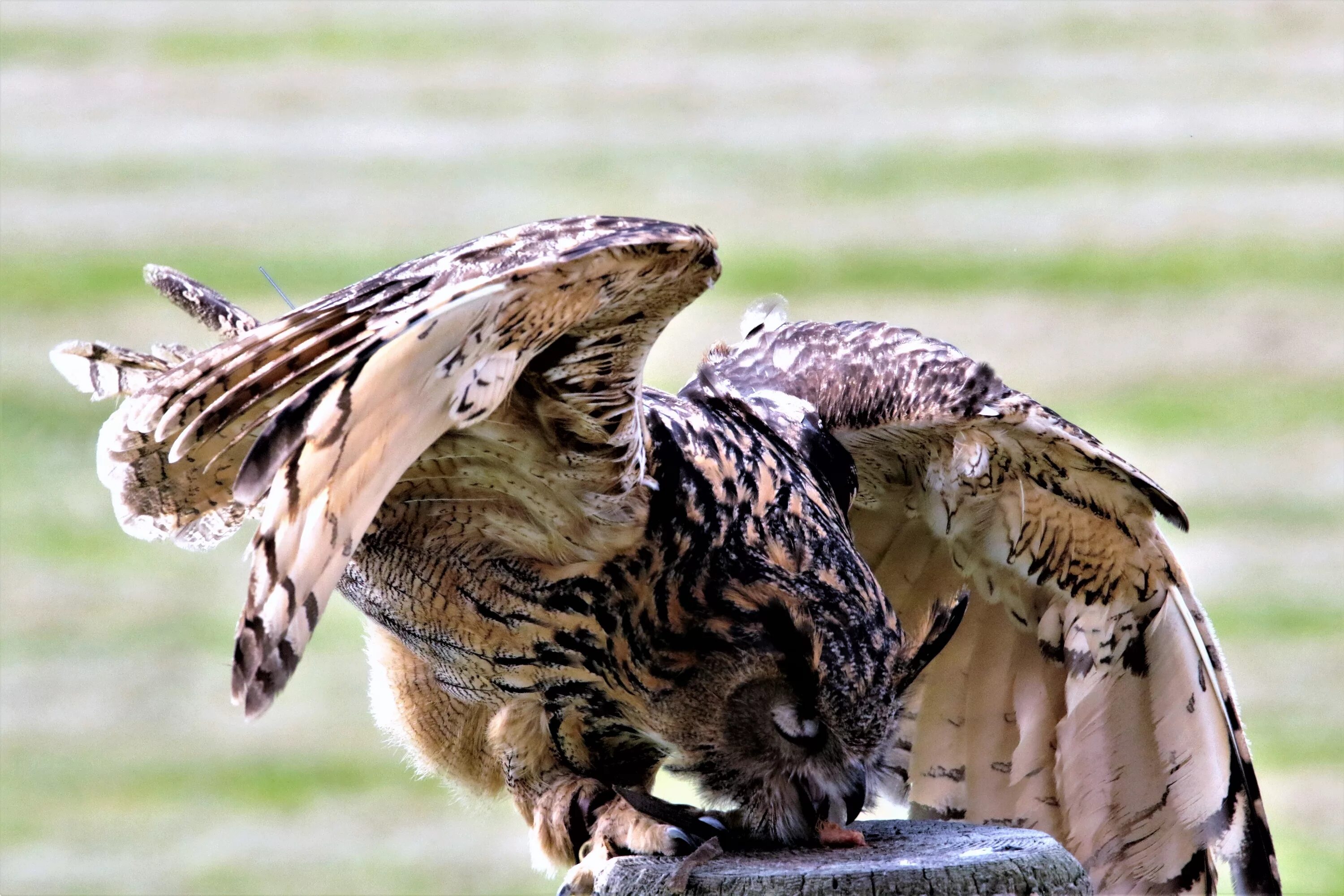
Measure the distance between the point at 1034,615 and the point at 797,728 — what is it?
0.93m

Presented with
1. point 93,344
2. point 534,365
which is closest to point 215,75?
point 93,344

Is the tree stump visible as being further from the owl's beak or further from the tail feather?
the tail feather

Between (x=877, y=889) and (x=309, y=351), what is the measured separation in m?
1.02

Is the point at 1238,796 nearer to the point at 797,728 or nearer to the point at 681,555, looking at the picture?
the point at 797,728

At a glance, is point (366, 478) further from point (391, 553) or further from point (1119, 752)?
point (1119, 752)

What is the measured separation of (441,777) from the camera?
11.0 ft

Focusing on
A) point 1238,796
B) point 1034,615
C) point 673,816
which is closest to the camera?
point 673,816

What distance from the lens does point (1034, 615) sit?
3.41 metres

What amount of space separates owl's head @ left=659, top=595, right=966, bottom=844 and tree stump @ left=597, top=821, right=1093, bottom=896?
0.09 meters

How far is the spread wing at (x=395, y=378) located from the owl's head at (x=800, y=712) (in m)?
0.42

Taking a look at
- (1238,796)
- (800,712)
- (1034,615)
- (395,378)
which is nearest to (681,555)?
(800,712)

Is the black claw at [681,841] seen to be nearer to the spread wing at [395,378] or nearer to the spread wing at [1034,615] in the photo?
the spread wing at [395,378]

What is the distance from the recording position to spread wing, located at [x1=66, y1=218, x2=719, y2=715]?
6.54 feet

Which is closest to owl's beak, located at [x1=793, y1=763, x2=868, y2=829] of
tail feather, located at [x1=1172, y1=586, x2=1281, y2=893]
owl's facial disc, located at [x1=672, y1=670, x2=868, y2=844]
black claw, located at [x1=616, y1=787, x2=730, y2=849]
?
owl's facial disc, located at [x1=672, y1=670, x2=868, y2=844]
